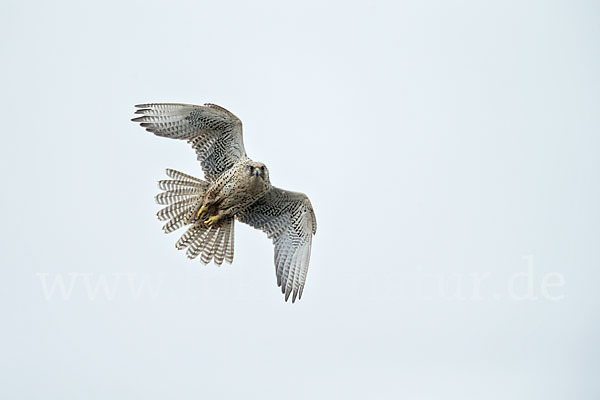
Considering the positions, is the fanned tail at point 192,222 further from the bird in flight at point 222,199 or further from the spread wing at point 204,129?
the spread wing at point 204,129

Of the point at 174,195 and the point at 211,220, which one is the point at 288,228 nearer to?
the point at 211,220

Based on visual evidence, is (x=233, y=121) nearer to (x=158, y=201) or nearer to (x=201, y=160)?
(x=201, y=160)

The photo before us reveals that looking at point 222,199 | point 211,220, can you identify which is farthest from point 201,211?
point 222,199

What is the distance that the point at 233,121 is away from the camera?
15.7 meters

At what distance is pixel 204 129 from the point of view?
15.9 m

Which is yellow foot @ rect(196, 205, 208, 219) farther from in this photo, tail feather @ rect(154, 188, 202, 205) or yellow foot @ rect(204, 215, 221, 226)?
tail feather @ rect(154, 188, 202, 205)

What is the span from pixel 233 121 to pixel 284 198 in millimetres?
1551

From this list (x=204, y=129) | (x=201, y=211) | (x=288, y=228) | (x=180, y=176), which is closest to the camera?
(x=204, y=129)

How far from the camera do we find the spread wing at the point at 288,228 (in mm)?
16281

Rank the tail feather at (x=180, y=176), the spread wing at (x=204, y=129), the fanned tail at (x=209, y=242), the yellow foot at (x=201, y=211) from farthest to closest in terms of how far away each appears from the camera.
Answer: the fanned tail at (x=209, y=242) < the tail feather at (x=180, y=176) < the yellow foot at (x=201, y=211) < the spread wing at (x=204, y=129)

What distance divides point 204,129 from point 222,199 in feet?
3.75

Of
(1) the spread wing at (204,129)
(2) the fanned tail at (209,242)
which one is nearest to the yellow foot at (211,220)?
(2) the fanned tail at (209,242)

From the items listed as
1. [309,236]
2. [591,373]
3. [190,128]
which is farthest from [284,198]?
[591,373]

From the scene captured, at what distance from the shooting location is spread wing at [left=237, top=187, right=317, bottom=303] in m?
16.3
